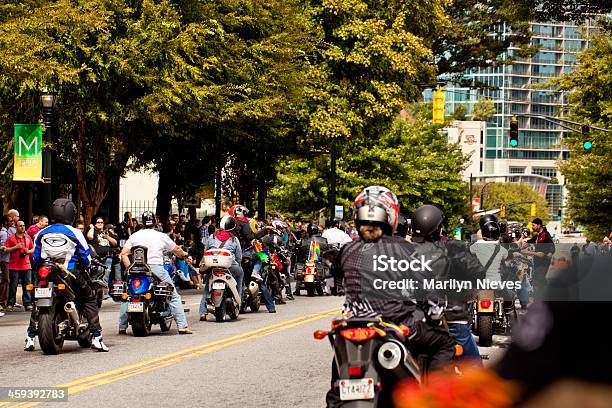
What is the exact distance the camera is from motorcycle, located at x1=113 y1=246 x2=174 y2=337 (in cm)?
1569

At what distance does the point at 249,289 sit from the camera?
21391 mm

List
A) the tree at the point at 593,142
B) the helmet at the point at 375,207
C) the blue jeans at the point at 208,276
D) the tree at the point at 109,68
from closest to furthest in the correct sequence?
the helmet at the point at 375,207 → the blue jeans at the point at 208,276 → the tree at the point at 109,68 → the tree at the point at 593,142

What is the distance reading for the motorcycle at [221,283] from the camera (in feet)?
60.2

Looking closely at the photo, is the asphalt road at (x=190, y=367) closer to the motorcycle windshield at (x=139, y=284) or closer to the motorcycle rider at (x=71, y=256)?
the motorcycle rider at (x=71, y=256)

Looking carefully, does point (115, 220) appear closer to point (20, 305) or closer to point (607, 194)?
point (20, 305)

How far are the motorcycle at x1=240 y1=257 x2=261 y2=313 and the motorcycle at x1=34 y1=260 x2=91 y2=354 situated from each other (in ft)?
24.2

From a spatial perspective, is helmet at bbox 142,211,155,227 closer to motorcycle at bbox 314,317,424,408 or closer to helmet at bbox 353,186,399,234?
helmet at bbox 353,186,399,234

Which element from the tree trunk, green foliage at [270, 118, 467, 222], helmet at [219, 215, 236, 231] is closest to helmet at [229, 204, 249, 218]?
helmet at [219, 215, 236, 231]

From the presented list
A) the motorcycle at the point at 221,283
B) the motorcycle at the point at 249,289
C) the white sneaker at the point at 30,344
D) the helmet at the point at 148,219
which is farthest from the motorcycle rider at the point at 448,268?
the motorcycle at the point at 249,289

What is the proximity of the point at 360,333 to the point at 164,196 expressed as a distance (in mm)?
29292

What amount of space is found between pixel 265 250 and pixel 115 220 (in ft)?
70.1

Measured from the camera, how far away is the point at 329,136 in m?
36.8

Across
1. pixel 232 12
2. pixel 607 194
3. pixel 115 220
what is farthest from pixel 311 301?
pixel 607 194

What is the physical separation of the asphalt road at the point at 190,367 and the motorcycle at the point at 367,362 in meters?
3.48
